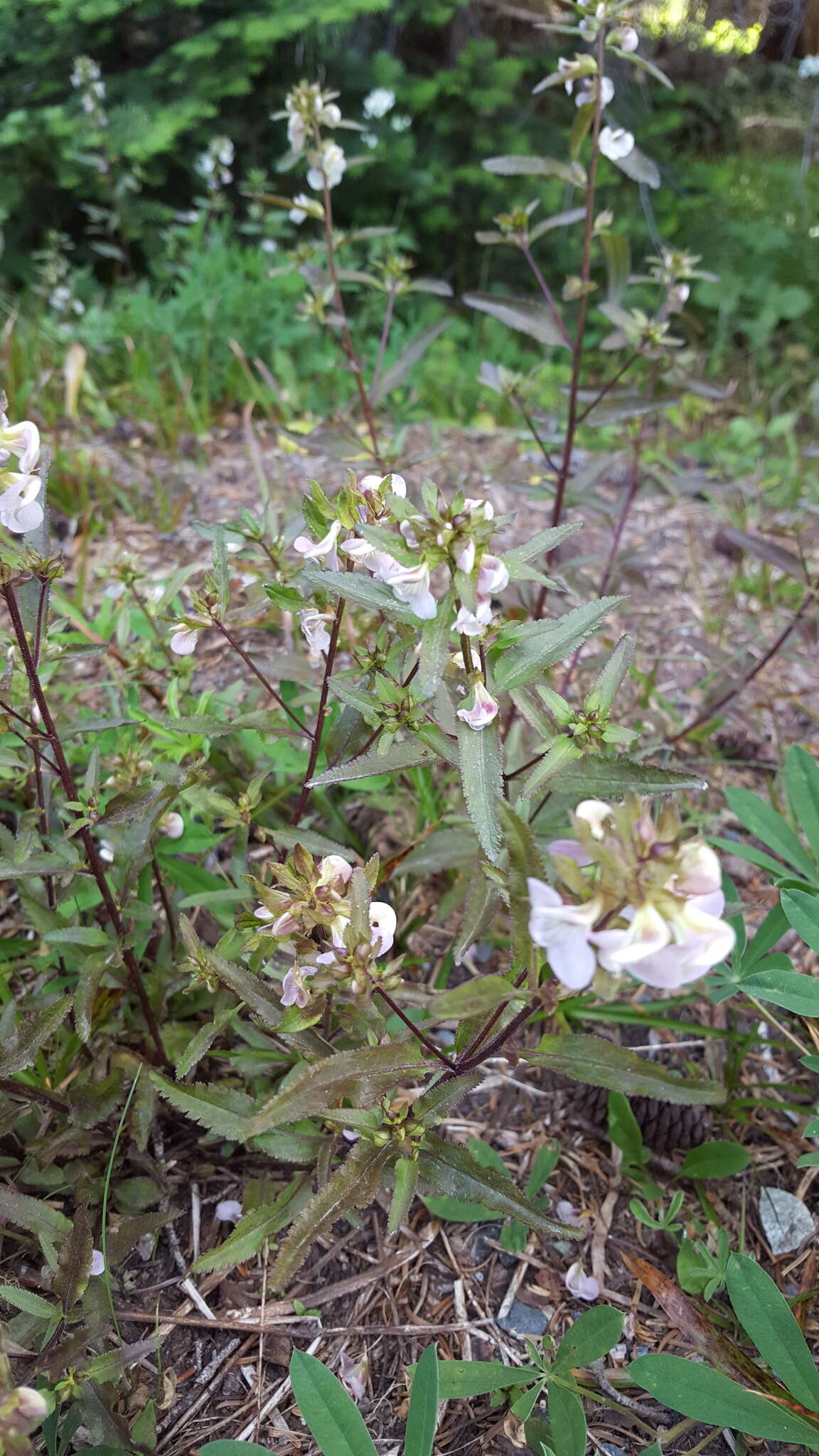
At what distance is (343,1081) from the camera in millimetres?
979

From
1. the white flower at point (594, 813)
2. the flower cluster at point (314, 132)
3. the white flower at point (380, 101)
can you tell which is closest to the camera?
the white flower at point (594, 813)

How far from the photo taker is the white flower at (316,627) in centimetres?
121

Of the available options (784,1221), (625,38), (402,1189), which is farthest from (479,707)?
(625,38)

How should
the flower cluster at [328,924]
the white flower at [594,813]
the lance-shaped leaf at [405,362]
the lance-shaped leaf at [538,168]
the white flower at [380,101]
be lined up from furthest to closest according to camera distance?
the white flower at [380,101] < the lance-shaped leaf at [405,362] < the lance-shaped leaf at [538,168] < the flower cluster at [328,924] < the white flower at [594,813]

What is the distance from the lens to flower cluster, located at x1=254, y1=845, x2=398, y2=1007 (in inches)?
37.6

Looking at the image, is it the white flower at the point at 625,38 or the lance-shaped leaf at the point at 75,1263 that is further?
the white flower at the point at 625,38

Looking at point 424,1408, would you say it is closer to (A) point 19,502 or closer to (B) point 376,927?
(B) point 376,927

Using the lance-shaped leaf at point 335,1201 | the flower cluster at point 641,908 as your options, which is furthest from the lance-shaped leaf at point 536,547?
the lance-shaped leaf at point 335,1201

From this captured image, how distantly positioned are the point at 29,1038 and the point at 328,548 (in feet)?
2.51

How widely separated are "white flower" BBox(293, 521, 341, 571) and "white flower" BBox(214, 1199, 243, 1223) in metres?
1.02

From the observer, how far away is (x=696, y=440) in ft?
13.0

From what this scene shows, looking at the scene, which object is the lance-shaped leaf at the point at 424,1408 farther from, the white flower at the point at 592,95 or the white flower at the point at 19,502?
the white flower at the point at 592,95

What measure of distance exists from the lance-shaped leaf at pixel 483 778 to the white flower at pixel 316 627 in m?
0.28

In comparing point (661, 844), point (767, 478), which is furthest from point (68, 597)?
point (767, 478)
